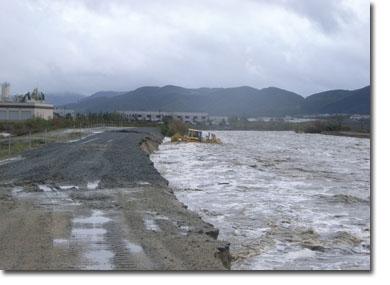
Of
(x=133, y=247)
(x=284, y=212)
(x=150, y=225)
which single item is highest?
(x=133, y=247)

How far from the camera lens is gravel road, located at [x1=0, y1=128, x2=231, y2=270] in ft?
25.9

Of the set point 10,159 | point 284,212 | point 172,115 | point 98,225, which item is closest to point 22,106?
point 172,115

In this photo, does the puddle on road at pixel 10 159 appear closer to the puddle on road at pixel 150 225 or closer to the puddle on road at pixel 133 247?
the puddle on road at pixel 150 225

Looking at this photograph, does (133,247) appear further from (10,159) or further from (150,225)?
(10,159)

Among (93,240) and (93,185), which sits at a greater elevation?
(93,240)

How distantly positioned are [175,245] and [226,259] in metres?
0.88

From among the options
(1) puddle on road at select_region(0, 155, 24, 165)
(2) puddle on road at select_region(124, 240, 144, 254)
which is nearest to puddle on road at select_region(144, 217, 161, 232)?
(2) puddle on road at select_region(124, 240, 144, 254)

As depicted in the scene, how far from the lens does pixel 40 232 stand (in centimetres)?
1005

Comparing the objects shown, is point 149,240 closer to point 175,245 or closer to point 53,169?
point 175,245

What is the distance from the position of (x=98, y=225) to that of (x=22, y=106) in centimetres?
7820

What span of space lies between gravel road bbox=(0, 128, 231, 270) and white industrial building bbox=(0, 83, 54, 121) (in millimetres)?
63671

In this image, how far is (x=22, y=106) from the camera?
8525 centimetres

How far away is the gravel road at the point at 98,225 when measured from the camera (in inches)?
311

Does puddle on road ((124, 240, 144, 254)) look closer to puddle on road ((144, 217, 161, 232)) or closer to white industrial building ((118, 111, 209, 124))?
puddle on road ((144, 217, 161, 232))
